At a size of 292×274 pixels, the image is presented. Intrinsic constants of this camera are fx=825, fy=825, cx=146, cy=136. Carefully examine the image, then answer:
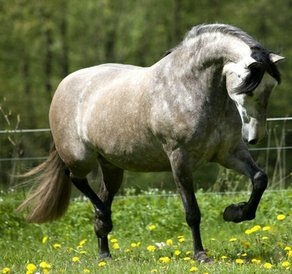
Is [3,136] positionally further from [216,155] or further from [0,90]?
[0,90]

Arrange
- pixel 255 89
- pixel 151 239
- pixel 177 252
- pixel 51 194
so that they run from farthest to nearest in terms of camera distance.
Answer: pixel 151 239 < pixel 51 194 < pixel 177 252 < pixel 255 89

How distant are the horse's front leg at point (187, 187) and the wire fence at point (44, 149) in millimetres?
3125

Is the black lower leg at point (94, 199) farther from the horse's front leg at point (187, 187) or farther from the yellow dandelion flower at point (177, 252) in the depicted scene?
the horse's front leg at point (187, 187)

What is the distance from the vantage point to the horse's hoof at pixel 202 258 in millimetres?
6371

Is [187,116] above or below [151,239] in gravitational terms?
above

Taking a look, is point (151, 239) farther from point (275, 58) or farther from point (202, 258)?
point (275, 58)

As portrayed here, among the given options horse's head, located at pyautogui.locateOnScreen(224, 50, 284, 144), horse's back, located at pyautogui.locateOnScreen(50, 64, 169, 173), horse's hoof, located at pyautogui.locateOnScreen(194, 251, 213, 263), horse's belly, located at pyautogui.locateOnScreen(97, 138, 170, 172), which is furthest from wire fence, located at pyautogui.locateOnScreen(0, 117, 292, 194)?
horse's head, located at pyautogui.locateOnScreen(224, 50, 284, 144)

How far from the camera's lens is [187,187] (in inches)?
260

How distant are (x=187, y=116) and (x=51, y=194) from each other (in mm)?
2375

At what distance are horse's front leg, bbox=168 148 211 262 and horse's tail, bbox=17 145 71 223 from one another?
6.79ft

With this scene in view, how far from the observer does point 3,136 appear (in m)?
11.2

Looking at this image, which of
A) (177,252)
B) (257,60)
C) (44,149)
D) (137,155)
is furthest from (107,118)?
(44,149)

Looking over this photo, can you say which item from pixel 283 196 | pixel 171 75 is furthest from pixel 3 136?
pixel 171 75

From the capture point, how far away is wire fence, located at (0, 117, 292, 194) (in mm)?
10138
